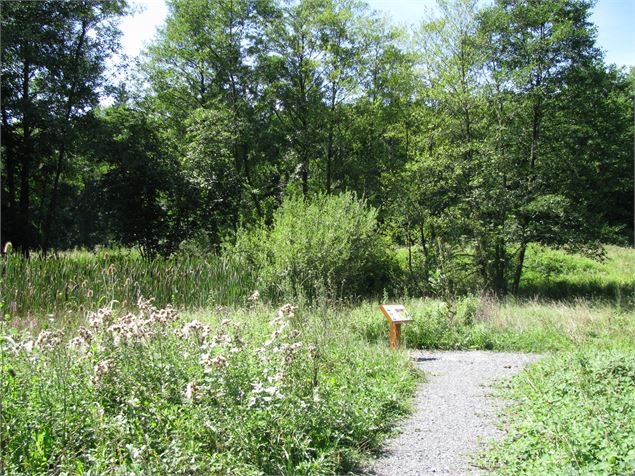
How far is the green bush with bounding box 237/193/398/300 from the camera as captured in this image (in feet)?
41.0

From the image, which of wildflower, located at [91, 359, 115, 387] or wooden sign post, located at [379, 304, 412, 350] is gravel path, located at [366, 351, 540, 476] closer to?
wooden sign post, located at [379, 304, 412, 350]

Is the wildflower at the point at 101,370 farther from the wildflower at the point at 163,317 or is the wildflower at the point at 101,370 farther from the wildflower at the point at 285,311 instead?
the wildflower at the point at 285,311

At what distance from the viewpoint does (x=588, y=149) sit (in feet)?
51.7

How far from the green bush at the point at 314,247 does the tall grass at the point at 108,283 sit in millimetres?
1096

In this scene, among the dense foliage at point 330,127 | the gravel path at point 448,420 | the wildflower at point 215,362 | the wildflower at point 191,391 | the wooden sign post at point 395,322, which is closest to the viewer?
the wildflower at point 191,391

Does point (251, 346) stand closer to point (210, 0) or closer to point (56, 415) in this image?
point (56, 415)

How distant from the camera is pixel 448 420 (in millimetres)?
4840

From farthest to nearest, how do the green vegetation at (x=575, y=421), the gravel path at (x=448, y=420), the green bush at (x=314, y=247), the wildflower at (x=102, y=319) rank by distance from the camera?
the green bush at (x=314, y=247) → the wildflower at (x=102, y=319) → the gravel path at (x=448, y=420) → the green vegetation at (x=575, y=421)

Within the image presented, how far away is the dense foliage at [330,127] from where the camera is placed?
1538 cm

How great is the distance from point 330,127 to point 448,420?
51.7ft

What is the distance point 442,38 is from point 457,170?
167 inches

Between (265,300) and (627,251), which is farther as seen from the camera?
(627,251)

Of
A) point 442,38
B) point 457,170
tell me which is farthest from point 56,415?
point 442,38

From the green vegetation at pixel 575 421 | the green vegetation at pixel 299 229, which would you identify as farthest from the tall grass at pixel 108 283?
the green vegetation at pixel 575 421
